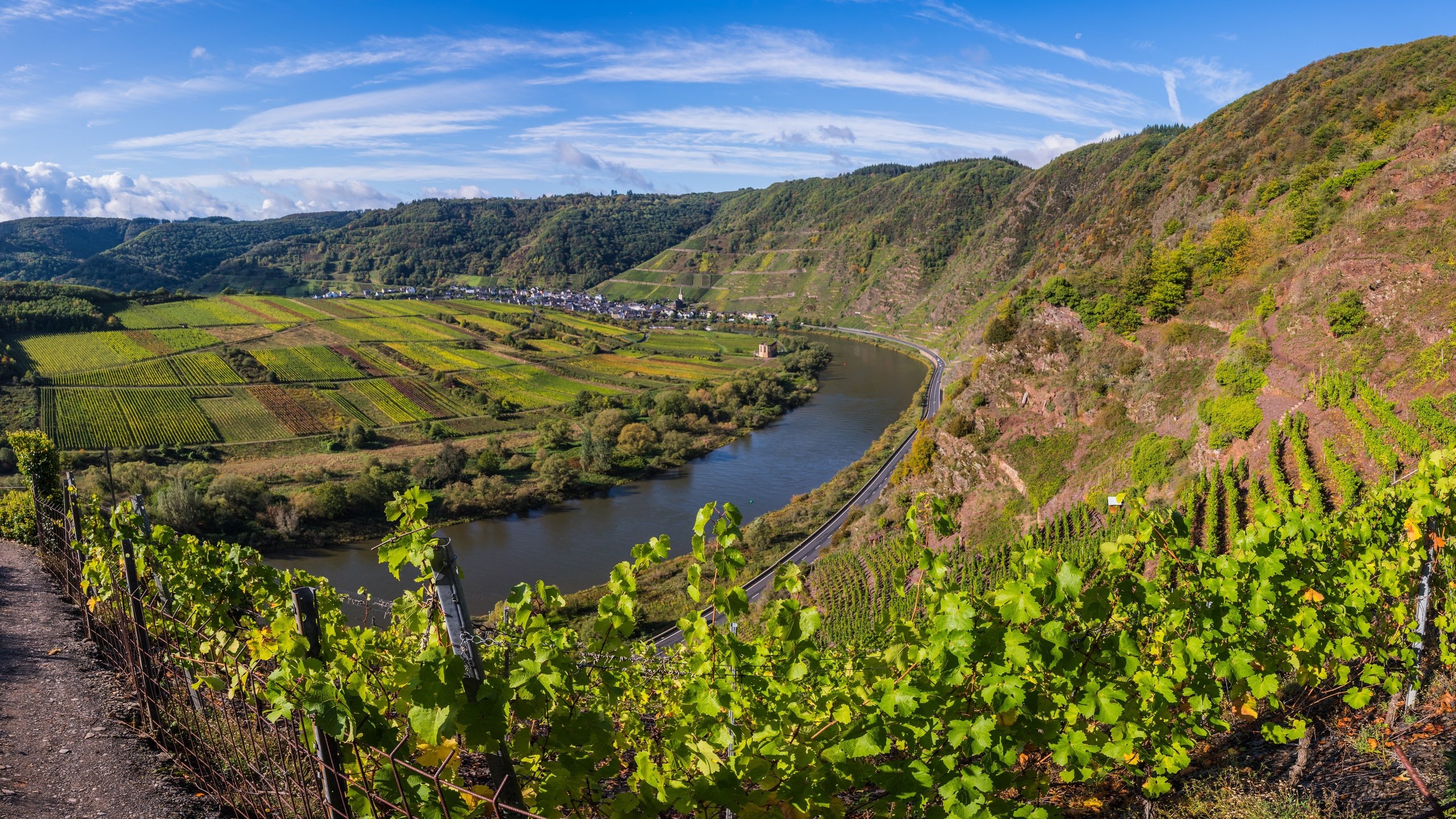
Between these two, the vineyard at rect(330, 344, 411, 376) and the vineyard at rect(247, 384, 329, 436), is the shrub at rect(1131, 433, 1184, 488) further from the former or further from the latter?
the vineyard at rect(330, 344, 411, 376)

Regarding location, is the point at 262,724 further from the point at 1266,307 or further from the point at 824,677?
the point at 1266,307

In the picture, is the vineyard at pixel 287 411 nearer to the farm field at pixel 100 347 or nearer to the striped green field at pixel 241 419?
the striped green field at pixel 241 419

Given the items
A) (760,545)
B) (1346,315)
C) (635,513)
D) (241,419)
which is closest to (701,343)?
(241,419)

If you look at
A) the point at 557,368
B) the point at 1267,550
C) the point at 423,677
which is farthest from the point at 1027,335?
the point at 557,368

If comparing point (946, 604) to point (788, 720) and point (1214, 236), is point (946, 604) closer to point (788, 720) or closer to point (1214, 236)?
point (788, 720)

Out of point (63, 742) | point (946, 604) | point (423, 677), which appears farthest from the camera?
point (63, 742)

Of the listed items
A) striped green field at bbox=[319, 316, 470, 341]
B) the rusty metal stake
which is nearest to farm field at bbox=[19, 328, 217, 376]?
striped green field at bbox=[319, 316, 470, 341]
